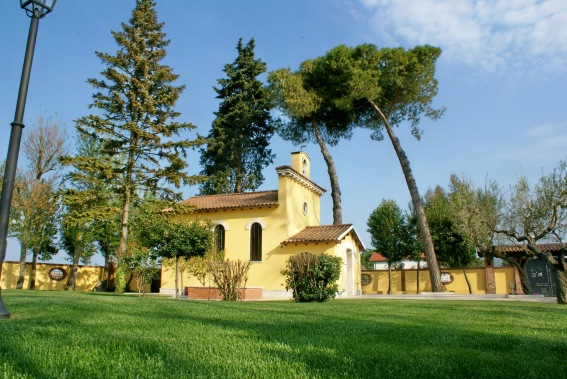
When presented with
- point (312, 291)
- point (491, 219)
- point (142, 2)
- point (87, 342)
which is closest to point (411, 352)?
point (87, 342)

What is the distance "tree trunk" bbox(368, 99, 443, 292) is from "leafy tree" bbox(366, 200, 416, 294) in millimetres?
6332

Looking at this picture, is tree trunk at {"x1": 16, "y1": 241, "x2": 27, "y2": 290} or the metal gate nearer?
the metal gate

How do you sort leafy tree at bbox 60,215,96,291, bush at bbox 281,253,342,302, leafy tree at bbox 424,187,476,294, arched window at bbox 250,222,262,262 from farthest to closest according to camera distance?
leafy tree at bbox 424,187,476,294 < leafy tree at bbox 60,215,96,291 < arched window at bbox 250,222,262,262 < bush at bbox 281,253,342,302

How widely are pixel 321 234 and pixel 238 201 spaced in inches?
201

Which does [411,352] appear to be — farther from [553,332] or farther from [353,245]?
[353,245]

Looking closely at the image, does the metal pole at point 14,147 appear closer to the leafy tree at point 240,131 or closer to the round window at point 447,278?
the leafy tree at point 240,131

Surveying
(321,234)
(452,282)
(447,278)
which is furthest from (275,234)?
(452,282)

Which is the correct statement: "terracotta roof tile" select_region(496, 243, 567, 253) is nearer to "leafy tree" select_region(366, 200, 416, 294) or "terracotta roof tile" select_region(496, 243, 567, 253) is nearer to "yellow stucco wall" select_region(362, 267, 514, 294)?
"yellow stucco wall" select_region(362, 267, 514, 294)

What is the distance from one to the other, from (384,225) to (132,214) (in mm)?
16920

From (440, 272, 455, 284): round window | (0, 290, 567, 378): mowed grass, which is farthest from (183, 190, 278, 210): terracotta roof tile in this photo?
(0, 290, 567, 378): mowed grass

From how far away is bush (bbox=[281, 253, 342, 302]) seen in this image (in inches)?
561

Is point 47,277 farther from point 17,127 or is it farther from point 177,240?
point 17,127

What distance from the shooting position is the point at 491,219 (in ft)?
66.8

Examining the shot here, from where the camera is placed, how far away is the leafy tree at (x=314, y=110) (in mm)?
25766
